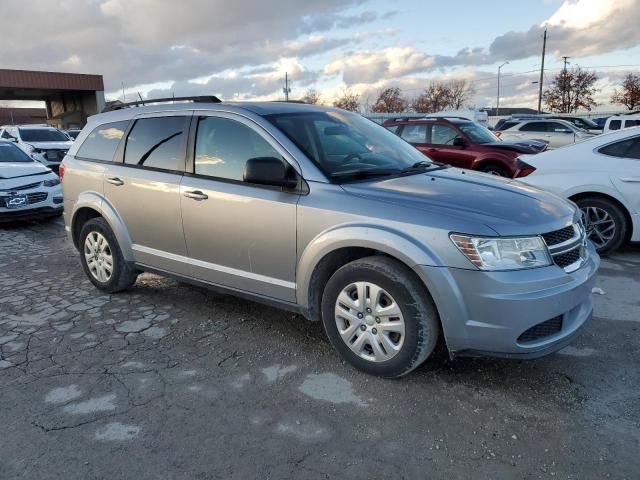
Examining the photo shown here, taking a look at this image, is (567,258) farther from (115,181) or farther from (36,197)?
(36,197)

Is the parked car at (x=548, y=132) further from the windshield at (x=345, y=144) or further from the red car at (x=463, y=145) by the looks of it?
the windshield at (x=345, y=144)

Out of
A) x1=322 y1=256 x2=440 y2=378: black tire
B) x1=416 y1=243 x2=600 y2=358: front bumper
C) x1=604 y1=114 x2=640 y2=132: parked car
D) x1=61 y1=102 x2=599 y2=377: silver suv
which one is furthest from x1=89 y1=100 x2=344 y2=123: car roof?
x1=604 y1=114 x2=640 y2=132: parked car

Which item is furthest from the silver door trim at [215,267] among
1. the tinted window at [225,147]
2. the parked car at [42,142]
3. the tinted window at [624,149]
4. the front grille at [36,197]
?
the parked car at [42,142]

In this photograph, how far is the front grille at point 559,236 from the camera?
3.06 metres

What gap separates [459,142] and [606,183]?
4558mm

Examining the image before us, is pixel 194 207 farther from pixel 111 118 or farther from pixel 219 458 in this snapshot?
pixel 219 458

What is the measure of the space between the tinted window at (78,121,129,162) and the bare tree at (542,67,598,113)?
61568 millimetres

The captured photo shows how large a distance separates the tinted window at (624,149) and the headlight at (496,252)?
402cm

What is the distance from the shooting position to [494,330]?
291cm

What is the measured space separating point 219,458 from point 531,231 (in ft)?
6.82

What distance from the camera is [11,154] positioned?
9.95 meters

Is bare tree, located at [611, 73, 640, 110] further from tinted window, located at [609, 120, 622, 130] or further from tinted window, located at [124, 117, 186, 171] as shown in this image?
tinted window, located at [124, 117, 186, 171]

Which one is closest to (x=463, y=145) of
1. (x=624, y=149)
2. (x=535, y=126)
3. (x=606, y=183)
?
(x=624, y=149)

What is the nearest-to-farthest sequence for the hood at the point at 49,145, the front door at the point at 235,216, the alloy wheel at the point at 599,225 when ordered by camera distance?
the front door at the point at 235,216 → the alloy wheel at the point at 599,225 → the hood at the point at 49,145
